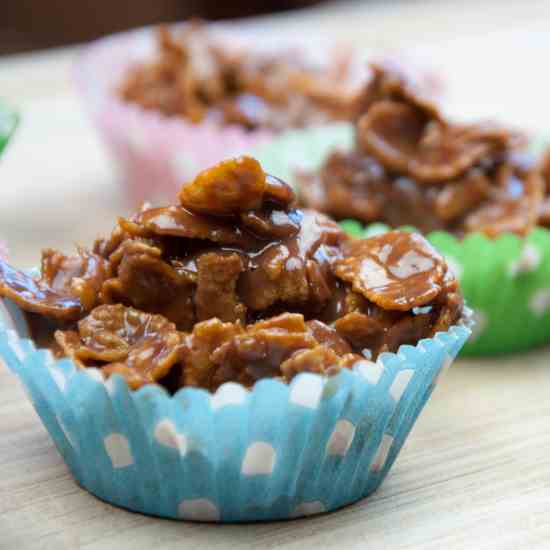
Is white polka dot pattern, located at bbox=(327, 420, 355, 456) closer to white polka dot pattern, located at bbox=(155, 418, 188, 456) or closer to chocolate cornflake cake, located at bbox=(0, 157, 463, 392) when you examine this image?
chocolate cornflake cake, located at bbox=(0, 157, 463, 392)

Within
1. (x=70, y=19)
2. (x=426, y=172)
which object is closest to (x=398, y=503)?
(x=426, y=172)

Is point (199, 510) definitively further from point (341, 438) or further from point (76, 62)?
point (76, 62)

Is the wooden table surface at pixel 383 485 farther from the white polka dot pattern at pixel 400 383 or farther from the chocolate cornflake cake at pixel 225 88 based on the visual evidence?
the chocolate cornflake cake at pixel 225 88

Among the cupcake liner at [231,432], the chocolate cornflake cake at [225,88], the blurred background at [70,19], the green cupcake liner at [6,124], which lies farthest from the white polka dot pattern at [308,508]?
the blurred background at [70,19]

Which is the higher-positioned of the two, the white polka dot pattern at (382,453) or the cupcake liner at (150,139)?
the white polka dot pattern at (382,453)

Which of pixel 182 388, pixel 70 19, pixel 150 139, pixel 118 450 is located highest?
pixel 182 388

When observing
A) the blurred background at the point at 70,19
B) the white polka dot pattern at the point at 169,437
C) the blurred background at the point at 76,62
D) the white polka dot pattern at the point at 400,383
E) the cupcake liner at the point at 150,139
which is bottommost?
the blurred background at the point at 70,19
